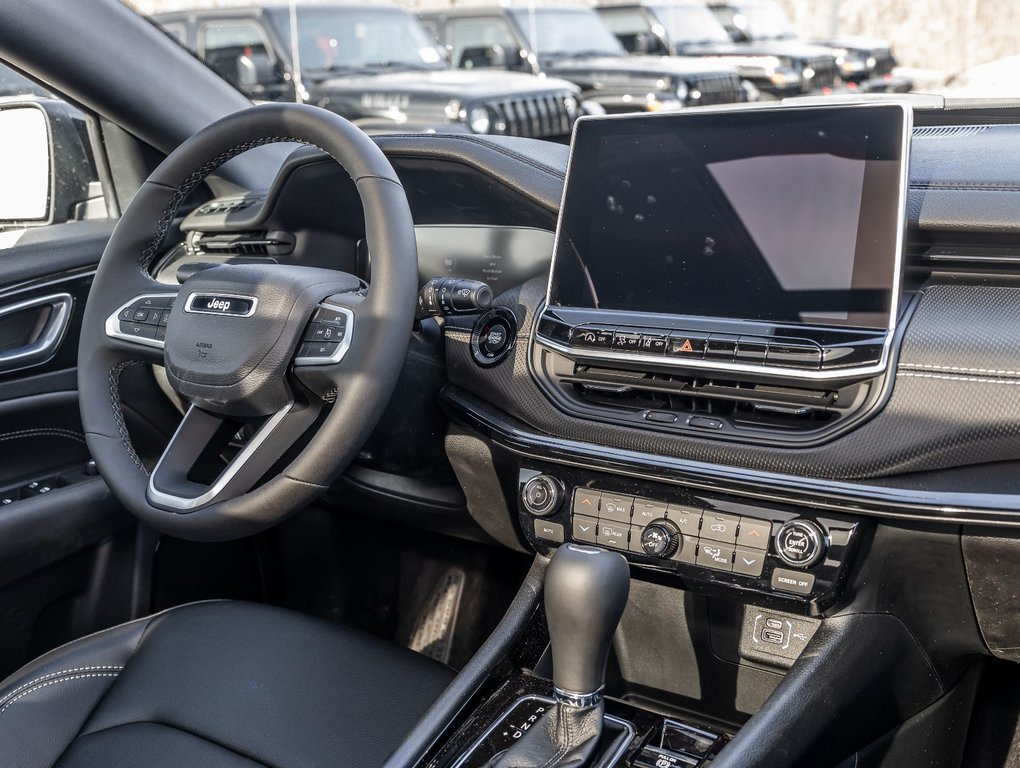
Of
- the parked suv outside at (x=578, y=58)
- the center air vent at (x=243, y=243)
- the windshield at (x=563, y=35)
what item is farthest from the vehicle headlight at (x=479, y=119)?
the center air vent at (x=243, y=243)

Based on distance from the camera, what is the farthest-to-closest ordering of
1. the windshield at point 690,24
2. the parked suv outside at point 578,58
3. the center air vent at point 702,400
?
the windshield at point 690,24
the parked suv outside at point 578,58
the center air vent at point 702,400

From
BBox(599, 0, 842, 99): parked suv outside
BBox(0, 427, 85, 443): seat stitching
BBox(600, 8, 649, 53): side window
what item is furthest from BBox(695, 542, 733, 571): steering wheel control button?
BBox(600, 8, 649, 53): side window

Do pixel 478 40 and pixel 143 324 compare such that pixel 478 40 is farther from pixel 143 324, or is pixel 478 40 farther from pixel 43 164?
pixel 143 324

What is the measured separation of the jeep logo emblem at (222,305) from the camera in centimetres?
157

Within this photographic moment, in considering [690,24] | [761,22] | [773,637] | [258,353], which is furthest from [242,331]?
[761,22]

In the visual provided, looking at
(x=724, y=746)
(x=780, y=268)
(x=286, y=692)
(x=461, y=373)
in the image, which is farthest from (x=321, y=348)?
(x=724, y=746)

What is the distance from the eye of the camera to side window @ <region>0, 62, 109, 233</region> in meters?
2.21

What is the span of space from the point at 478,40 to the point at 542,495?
8.99 m

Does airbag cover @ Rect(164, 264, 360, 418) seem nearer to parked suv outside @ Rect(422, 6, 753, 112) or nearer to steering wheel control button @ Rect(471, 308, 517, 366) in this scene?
steering wheel control button @ Rect(471, 308, 517, 366)

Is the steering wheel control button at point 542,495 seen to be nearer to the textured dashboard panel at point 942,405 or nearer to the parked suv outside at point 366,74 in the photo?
the textured dashboard panel at point 942,405

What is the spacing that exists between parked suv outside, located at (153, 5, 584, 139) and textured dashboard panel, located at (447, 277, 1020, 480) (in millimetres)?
5805

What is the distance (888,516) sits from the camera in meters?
1.42

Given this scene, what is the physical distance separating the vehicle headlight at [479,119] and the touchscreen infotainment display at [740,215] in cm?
547

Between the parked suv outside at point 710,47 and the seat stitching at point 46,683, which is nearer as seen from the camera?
the seat stitching at point 46,683
